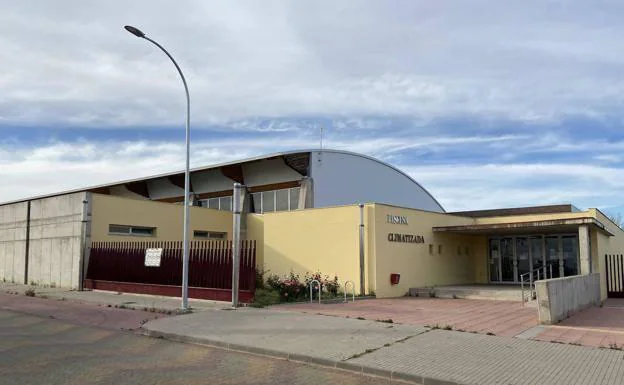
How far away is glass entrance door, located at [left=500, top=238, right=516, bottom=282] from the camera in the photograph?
26.3 metres

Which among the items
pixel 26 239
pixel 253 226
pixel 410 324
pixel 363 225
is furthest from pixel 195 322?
pixel 26 239

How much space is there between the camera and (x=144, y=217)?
25.4 metres

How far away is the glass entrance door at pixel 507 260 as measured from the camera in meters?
26.3

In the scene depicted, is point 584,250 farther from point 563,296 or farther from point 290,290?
point 290,290

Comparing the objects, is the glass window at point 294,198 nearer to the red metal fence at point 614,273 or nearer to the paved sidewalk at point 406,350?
the red metal fence at point 614,273

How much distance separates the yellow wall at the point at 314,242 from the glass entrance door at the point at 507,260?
10137mm

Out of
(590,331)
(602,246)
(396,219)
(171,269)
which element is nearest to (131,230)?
(171,269)

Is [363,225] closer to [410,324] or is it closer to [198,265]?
[198,265]

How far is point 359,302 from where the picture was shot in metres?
17.5

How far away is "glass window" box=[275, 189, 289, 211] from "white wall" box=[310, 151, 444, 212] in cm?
201

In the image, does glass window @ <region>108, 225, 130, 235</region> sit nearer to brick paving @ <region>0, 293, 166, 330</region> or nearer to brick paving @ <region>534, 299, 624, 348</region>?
brick paving @ <region>0, 293, 166, 330</region>

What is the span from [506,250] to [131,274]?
57.2ft

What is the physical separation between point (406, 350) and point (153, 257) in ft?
41.6

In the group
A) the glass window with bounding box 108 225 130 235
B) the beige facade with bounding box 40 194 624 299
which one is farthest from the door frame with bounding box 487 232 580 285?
the glass window with bounding box 108 225 130 235
